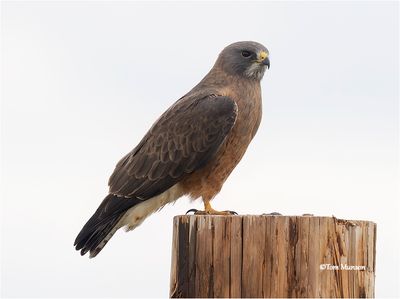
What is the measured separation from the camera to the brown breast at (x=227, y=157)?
343 inches

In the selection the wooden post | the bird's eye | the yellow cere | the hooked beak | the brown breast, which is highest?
the bird's eye

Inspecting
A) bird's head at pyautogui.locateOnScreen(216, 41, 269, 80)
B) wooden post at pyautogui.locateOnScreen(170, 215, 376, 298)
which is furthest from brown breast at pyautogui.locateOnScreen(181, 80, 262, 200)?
wooden post at pyautogui.locateOnScreen(170, 215, 376, 298)

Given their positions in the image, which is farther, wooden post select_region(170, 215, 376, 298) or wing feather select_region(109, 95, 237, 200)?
wing feather select_region(109, 95, 237, 200)

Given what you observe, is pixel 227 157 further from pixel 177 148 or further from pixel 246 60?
pixel 246 60

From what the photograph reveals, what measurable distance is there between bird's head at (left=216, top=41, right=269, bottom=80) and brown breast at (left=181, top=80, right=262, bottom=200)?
42 centimetres

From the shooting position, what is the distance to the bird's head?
926 centimetres

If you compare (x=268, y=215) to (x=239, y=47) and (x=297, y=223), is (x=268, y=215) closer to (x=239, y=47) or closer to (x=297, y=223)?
(x=297, y=223)

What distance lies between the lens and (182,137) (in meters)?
8.84

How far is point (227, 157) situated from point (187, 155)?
1.43 ft

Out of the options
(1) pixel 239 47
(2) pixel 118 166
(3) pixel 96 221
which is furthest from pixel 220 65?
(3) pixel 96 221

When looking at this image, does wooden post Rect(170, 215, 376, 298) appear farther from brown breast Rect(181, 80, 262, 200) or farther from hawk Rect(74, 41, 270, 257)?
brown breast Rect(181, 80, 262, 200)

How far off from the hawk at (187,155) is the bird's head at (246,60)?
214 mm

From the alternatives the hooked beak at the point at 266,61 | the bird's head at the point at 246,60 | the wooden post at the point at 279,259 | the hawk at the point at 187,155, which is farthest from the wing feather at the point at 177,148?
the wooden post at the point at 279,259

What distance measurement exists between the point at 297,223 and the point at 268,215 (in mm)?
198
